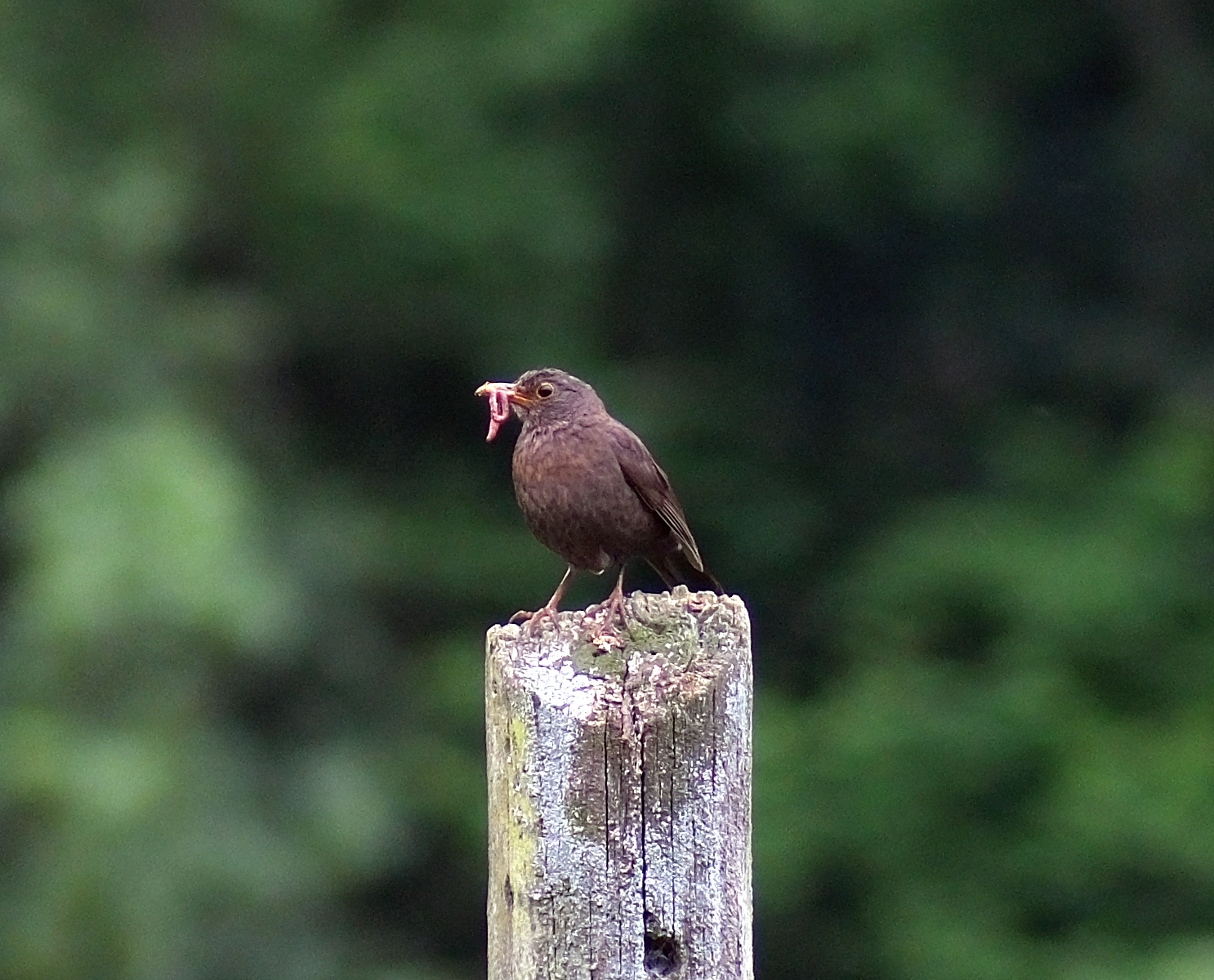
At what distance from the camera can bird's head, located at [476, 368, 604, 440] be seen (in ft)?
17.1

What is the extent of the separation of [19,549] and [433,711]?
2.35 meters

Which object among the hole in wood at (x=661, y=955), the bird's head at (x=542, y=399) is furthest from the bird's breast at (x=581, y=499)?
the hole in wood at (x=661, y=955)

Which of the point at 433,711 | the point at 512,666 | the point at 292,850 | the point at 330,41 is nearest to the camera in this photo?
the point at 512,666

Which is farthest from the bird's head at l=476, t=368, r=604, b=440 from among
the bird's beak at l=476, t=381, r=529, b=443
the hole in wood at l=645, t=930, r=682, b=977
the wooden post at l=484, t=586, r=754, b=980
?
the hole in wood at l=645, t=930, r=682, b=977

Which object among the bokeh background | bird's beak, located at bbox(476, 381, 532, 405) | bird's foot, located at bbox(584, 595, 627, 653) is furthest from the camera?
the bokeh background

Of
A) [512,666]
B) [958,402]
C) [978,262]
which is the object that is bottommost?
[512,666]

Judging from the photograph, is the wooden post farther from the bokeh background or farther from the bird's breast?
the bokeh background

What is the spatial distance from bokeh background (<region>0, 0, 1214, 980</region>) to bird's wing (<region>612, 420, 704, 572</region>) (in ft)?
15.4

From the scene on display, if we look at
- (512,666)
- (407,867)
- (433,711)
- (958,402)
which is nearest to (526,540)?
(433,711)

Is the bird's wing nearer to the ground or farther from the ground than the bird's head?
nearer to the ground

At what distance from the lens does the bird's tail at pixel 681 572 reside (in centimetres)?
531

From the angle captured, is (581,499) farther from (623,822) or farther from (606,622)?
(623,822)

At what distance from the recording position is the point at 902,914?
11.2 m

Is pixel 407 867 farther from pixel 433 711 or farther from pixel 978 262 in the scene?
pixel 978 262
